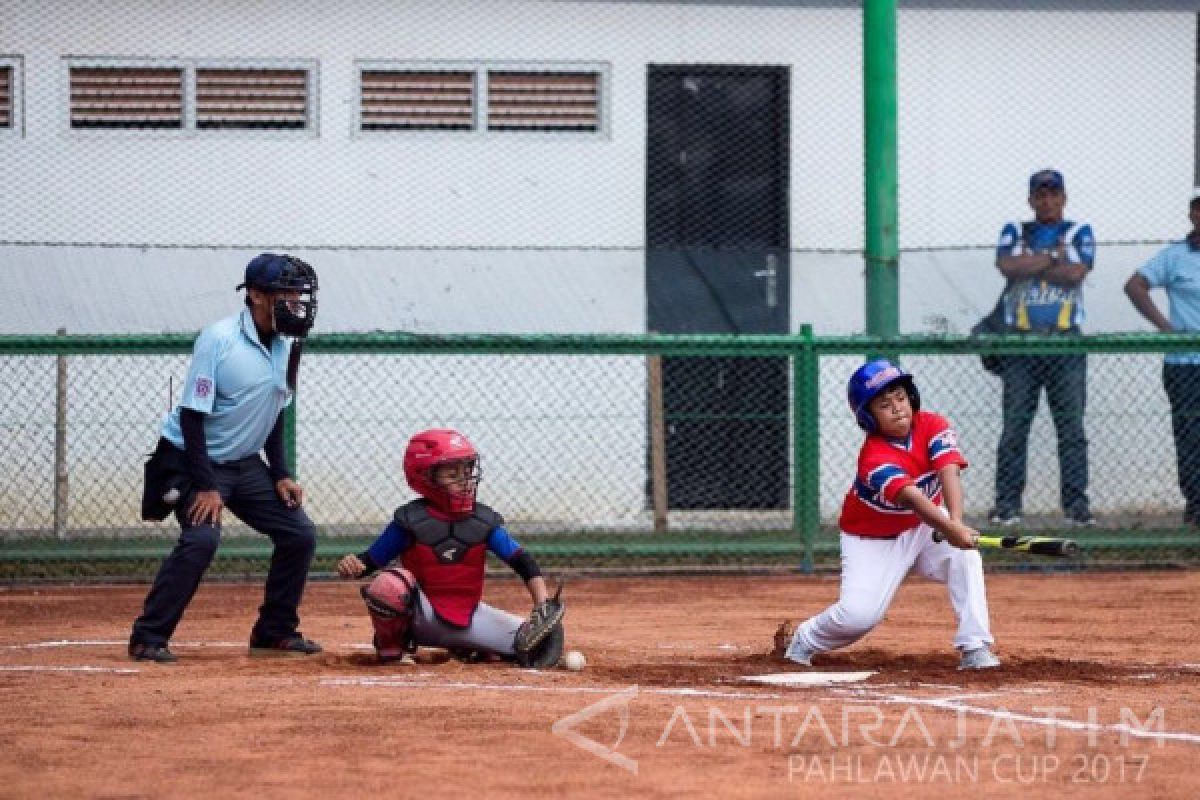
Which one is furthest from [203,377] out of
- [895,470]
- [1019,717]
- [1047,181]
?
[1047,181]

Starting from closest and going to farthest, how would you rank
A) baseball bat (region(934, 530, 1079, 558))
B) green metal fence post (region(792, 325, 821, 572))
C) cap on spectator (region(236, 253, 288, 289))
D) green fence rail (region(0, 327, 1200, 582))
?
baseball bat (region(934, 530, 1079, 558)), cap on spectator (region(236, 253, 288, 289)), green fence rail (region(0, 327, 1200, 582)), green metal fence post (region(792, 325, 821, 572))

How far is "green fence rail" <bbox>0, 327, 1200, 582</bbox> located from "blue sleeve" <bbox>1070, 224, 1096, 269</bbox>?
0.64 meters

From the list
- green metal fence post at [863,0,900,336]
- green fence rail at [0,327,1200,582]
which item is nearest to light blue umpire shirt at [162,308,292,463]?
green fence rail at [0,327,1200,582]

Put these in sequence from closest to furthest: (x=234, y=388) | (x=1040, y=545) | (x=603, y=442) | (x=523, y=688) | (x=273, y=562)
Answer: (x=523, y=688), (x=1040, y=545), (x=234, y=388), (x=273, y=562), (x=603, y=442)

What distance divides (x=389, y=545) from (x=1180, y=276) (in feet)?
22.6

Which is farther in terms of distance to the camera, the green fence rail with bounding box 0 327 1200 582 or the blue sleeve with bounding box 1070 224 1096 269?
the blue sleeve with bounding box 1070 224 1096 269

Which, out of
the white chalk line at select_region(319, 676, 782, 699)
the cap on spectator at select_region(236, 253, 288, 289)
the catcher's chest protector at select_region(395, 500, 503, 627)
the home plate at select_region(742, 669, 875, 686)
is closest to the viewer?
the white chalk line at select_region(319, 676, 782, 699)

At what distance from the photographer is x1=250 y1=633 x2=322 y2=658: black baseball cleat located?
8625mm

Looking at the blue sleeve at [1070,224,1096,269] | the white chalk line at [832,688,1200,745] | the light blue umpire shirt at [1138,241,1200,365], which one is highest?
the blue sleeve at [1070,224,1096,269]

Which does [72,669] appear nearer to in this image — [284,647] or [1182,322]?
[284,647]

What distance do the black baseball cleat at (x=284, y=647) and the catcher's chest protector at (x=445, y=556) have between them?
812 millimetres

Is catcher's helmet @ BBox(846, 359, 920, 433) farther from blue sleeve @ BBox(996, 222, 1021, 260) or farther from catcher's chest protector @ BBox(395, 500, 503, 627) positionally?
blue sleeve @ BBox(996, 222, 1021, 260)

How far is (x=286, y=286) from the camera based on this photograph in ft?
27.3

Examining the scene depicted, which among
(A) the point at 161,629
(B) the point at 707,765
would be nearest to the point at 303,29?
(A) the point at 161,629
